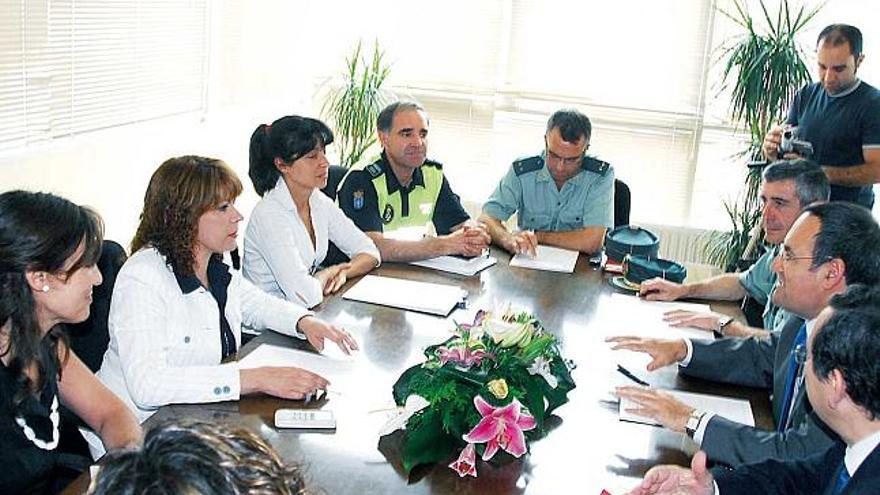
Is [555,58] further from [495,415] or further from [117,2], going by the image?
[495,415]

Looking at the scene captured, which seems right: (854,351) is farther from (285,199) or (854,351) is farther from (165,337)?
(285,199)

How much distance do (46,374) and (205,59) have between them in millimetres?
3033

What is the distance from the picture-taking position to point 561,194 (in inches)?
170

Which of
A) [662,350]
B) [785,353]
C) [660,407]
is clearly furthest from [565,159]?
[660,407]

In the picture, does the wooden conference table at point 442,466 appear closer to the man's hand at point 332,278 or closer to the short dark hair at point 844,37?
the man's hand at point 332,278

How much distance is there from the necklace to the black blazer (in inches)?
55.9

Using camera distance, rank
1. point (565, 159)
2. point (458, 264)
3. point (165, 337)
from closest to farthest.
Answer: point (165, 337)
point (458, 264)
point (565, 159)

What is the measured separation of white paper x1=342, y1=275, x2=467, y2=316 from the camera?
3.02 meters

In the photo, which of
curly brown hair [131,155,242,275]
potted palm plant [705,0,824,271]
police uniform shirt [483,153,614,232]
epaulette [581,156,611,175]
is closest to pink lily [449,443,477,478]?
curly brown hair [131,155,242,275]

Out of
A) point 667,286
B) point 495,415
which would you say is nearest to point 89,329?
point 495,415

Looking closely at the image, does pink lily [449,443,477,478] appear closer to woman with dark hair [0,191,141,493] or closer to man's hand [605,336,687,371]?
woman with dark hair [0,191,141,493]

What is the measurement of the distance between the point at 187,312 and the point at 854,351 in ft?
5.23

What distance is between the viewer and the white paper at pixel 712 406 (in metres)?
2.33

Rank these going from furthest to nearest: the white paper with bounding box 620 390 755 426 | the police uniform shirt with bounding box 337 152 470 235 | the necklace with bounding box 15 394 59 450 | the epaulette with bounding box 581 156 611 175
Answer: the epaulette with bounding box 581 156 611 175 < the police uniform shirt with bounding box 337 152 470 235 < the white paper with bounding box 620 390 755 426 < the necklace with bounding box 15 394 59 450
